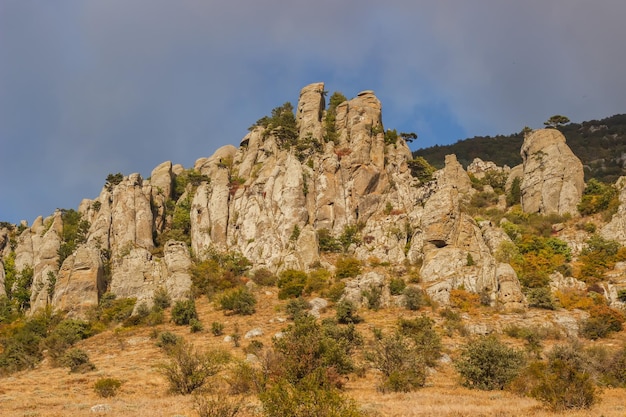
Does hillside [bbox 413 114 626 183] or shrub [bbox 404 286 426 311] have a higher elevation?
hillside [bbox 413 114 626 183]

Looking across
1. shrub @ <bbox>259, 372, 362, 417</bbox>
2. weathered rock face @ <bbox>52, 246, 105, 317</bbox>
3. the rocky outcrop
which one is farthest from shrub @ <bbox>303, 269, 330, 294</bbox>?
shrub @ <bbox>259, 372, 362, 417</bbox>

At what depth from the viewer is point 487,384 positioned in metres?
23.0

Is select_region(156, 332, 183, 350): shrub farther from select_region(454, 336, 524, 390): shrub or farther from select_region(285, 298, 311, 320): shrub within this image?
select_region(454, 336, 524, 390): shrub

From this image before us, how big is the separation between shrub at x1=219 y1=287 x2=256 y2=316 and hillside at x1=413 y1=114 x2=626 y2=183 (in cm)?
8103

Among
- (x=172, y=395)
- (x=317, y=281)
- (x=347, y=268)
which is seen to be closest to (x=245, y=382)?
(x=172, y=395)

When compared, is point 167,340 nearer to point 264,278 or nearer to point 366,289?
point 264,278

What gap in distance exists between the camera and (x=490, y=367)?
23156mm

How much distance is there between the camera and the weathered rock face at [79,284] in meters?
50.1

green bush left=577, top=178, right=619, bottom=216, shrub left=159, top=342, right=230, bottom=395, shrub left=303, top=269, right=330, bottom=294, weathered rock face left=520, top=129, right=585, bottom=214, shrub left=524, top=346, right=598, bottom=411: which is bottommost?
shrub left=524, top=346, right=598, bottom=411

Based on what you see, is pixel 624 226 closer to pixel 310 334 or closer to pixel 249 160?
pixel 310 334

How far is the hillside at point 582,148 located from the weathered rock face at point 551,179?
36.5 metres

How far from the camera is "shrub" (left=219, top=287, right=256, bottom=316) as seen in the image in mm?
42438

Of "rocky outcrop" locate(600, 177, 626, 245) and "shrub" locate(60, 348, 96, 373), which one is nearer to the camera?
"shrub" locate(60, 348, 96, 373)

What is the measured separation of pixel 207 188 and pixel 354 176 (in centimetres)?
2190
